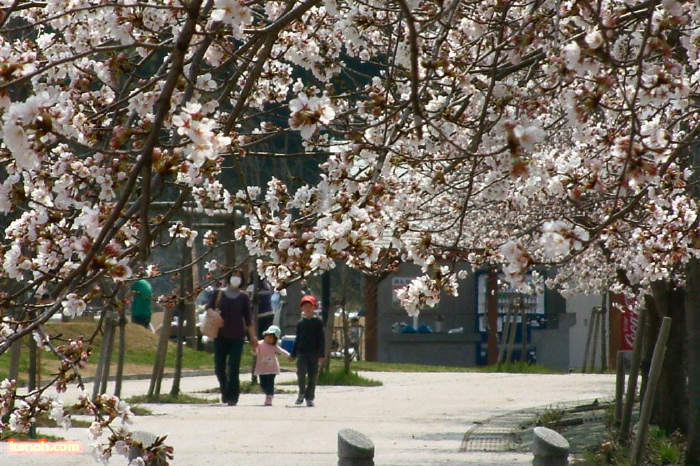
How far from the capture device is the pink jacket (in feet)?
47.3

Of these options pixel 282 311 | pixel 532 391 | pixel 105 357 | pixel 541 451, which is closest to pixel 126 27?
pixel 541 451

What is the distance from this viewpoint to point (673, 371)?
11.2 meters

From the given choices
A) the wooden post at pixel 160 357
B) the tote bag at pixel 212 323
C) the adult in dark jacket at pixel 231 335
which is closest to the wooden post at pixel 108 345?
the tote bag at pixel 212 323

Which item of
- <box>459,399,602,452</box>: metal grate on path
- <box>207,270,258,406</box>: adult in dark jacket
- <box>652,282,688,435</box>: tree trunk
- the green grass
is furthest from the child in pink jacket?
<box>652,282,688,435</box>: tree trunk

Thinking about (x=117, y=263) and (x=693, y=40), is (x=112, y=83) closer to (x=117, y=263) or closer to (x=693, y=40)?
(x=117, y=263)

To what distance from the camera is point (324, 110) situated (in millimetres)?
4090

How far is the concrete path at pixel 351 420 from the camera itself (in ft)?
30.2

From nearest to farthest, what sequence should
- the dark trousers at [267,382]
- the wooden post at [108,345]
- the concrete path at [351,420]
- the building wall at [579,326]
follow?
the concrete path at [351,420], the wooden post at [108,345], the dark trousers at [267,382], the building wall at [579,326]

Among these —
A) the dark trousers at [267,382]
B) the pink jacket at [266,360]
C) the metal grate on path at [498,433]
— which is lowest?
the metal grate on path at [498,433]

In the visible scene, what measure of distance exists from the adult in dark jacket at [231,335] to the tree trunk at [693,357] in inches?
261

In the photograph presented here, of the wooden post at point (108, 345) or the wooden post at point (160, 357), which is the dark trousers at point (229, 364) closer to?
the wooden post at point (160, 357)

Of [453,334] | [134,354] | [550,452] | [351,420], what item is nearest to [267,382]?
[351,420]

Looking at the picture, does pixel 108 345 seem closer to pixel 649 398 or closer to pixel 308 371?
pixel 308 371

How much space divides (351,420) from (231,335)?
2275 millimetres
